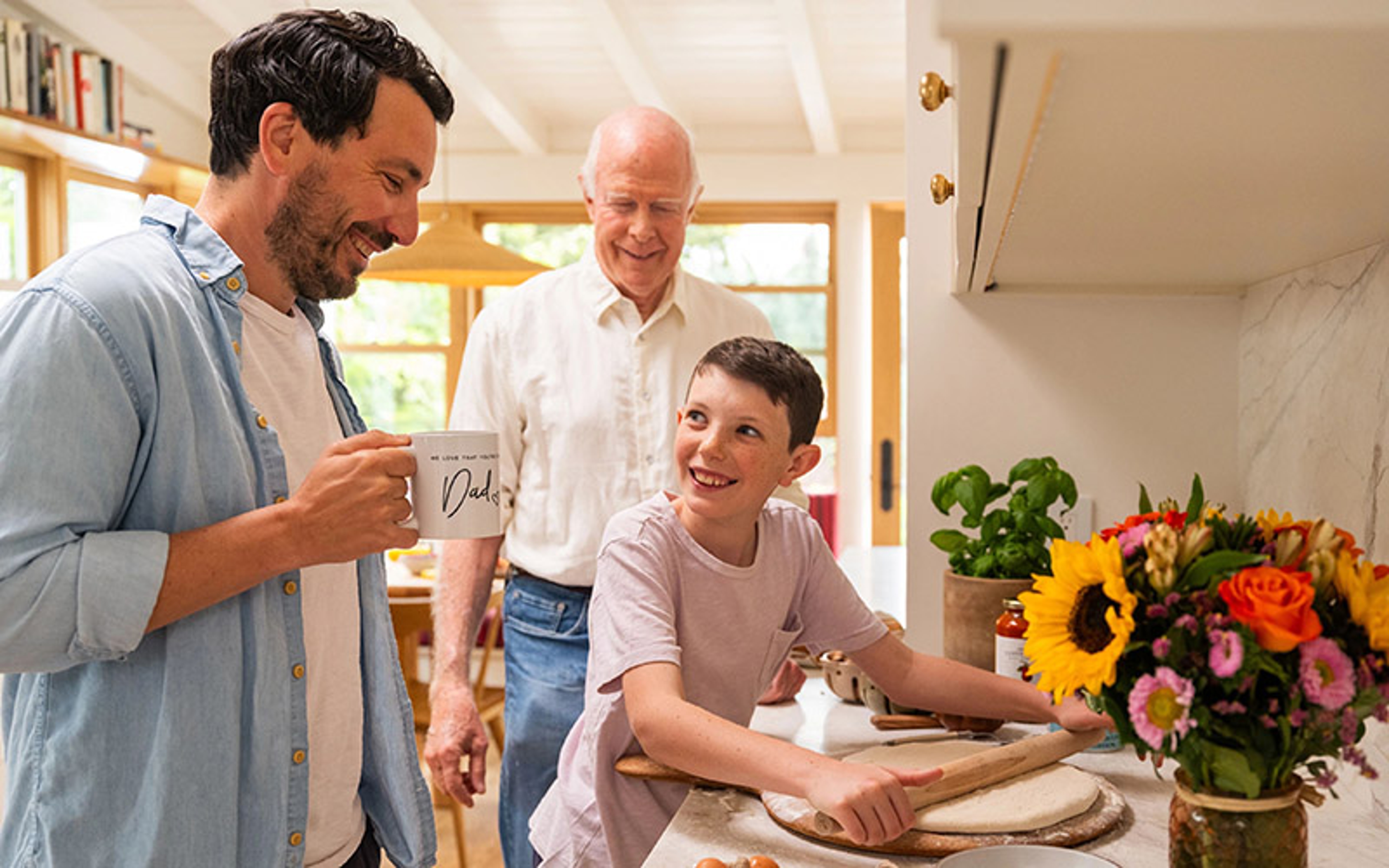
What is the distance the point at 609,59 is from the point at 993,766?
4860mm

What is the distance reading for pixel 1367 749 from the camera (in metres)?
1.28

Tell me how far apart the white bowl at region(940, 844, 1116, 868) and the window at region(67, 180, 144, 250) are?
5258 millimetres

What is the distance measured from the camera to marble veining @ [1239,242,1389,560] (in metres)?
1.30

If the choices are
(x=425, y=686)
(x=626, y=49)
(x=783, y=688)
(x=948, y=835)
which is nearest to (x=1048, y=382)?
(x=783, y=688)

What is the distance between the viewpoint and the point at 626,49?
16.6 feet

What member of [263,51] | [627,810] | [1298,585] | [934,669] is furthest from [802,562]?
[263,51]

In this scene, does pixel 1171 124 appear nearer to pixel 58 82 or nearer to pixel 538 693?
pixel 538 693

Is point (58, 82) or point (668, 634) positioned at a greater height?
point (58, 82)

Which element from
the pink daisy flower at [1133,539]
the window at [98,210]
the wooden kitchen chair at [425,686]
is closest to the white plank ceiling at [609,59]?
the window at [98,210]

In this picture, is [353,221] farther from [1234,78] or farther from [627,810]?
[1234,78]

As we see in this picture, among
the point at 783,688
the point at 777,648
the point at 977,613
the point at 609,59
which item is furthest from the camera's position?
the point at 609,59

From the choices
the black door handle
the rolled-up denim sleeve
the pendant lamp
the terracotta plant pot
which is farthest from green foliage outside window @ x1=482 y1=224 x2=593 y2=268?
the rolled-up denim sleeve

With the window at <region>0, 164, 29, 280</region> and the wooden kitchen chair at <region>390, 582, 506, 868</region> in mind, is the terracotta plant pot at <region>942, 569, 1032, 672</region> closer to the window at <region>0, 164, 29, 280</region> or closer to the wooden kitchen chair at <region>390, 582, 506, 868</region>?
the wooden kitchen chair at <region>390, 582, 506, 868</region>

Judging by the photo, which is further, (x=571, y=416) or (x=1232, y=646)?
(x=571, y=416)
